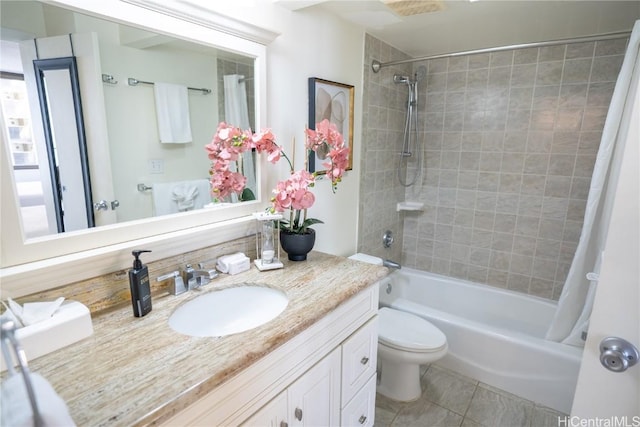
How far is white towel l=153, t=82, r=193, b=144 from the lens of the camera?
1.23 m

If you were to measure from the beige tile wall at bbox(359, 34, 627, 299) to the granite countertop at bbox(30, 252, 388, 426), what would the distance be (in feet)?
5.19

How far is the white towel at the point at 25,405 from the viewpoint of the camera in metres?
0.50

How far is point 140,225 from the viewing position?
1.17 m

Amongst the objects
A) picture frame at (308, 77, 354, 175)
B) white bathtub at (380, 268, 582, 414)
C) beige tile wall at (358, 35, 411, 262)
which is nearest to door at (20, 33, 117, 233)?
picture frame at (308, 77, 354, 175)

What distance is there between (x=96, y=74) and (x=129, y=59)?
0.38 feet

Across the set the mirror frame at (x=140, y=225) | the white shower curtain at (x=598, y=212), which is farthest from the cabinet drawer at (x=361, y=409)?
the white shower curtain at (x=598, y=212)

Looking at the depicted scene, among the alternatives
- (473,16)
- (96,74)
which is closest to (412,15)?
(473,16)

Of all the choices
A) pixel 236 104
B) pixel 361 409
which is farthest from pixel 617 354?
pixel 236 104

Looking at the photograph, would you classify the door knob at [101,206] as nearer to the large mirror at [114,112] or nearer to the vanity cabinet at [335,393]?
the large mirror at [114,112]

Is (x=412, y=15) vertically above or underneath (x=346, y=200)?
above

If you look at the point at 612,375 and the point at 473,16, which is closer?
the point at 612,375

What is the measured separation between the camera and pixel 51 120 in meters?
0.97

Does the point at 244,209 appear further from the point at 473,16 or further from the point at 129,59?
the point at 473,16

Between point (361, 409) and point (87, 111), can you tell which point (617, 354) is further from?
point (87, 111)
